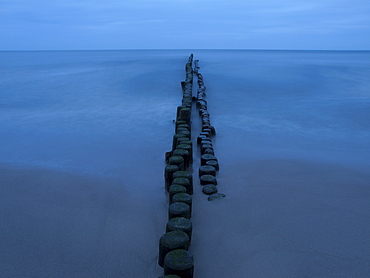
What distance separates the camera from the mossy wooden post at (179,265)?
1.87 metres

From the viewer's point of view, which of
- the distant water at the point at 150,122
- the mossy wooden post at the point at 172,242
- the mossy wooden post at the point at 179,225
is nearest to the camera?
the mossy wooden post at the point at 172,242

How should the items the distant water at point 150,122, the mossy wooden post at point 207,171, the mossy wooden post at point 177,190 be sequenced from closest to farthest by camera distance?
the mossy wooden post at point 177,190
the mossy wooden post at point 207,171
the distant water at point 150,122

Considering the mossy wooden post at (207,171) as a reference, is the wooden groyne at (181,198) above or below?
above

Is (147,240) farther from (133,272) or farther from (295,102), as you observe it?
(295,102)

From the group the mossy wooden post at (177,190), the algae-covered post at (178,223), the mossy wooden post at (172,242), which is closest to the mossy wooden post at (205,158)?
the algae-covered post at (178,223)

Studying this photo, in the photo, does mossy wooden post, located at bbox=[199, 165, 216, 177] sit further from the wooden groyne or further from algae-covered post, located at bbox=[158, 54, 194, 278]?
algae-covered post, located at bbox=[158, 54, 194, 278]

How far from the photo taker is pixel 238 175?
368 centimetres

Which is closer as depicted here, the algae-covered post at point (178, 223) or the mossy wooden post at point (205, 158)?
the algae-covered post at point (178, 223)

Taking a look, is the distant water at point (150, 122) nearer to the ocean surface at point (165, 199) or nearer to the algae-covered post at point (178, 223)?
the ocean surface at point (165, 199)

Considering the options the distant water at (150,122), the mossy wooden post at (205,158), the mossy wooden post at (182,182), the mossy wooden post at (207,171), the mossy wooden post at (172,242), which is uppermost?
the mossy wooden post at (182,182)

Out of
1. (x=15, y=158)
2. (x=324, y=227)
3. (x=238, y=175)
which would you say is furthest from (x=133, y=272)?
(x=15, y=158)

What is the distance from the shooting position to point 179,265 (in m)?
1.87

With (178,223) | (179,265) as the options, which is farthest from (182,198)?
(179,265)

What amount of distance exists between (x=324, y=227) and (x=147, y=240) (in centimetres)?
144
